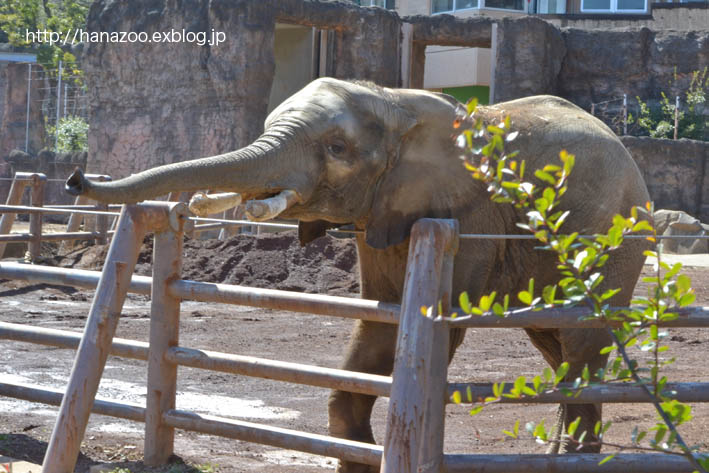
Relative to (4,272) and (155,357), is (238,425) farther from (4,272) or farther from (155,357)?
(4,272)

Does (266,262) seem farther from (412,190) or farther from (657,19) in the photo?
(657,19)

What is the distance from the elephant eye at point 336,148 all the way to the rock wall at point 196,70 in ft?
46.2

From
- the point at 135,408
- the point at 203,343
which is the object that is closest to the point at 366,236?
the point at 135,408

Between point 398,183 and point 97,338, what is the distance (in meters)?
1.43

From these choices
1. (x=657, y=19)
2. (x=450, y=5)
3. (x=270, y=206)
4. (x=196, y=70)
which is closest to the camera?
(x=270, y=206)

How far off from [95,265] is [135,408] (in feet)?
27.9

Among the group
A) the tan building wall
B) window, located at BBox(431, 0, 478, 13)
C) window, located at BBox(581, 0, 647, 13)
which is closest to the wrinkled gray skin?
the tan building wall

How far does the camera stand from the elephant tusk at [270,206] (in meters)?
3.82

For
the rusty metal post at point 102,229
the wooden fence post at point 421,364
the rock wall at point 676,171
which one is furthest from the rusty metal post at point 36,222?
the rock wall at point 676,171

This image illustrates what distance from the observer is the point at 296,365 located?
4.10 m

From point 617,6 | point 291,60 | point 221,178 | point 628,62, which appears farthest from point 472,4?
point 221,178

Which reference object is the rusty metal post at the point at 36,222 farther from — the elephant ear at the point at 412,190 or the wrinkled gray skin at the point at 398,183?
the elephant ear at the point at 412,190

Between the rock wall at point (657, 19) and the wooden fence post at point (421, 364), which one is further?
the rock wall at point (657, 19)

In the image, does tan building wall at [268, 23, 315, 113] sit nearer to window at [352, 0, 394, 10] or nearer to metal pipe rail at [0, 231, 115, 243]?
window at [352, 0, 394, 10]
